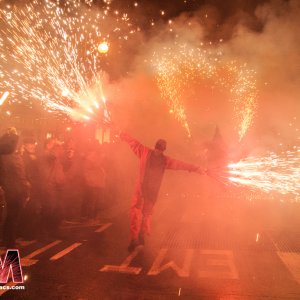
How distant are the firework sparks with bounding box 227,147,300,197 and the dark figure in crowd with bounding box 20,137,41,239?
3169 mm

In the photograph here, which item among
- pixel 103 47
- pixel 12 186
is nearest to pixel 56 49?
pixel 103 47

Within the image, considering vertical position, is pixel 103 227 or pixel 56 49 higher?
pixel 56 49

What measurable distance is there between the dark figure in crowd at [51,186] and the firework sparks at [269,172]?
294 centimetres

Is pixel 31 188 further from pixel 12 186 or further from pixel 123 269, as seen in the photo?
pixel 123 269

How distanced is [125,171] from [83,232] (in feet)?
20.3

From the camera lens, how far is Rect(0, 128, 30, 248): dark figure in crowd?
18.4 feet

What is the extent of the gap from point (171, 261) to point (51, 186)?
8.55ft

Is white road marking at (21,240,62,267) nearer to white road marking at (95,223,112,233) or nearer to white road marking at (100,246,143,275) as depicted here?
white road marking at (100,246,143,275)

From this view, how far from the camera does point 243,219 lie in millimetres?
8477

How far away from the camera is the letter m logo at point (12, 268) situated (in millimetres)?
4222

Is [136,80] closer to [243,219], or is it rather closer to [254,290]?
[243,219]

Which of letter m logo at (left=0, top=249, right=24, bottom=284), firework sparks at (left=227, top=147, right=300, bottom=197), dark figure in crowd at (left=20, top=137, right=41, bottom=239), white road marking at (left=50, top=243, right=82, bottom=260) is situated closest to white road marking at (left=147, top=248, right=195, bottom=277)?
white road marking at (left=50, top=243, right=82, bottom=260)

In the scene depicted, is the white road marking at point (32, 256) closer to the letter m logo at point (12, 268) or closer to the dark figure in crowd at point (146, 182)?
the letter m logo at point (12, 268)

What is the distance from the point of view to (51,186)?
6.65 metres
